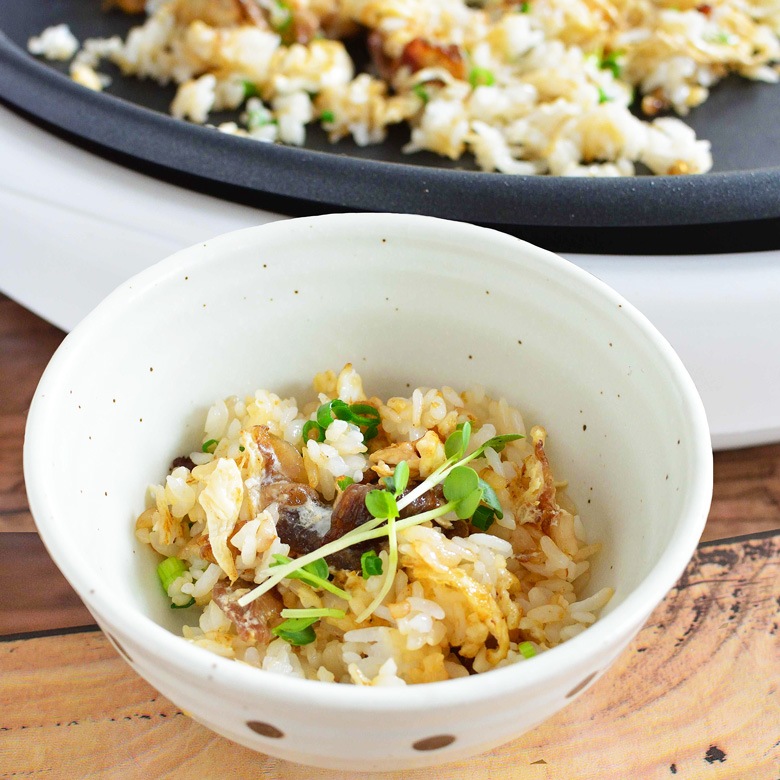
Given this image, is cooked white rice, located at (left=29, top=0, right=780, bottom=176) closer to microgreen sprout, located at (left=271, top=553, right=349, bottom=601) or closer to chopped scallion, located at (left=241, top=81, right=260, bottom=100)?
chopped scallion, located at (left=241, top=81, right=260, bottom=100)

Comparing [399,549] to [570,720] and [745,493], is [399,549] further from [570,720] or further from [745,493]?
[745,493]

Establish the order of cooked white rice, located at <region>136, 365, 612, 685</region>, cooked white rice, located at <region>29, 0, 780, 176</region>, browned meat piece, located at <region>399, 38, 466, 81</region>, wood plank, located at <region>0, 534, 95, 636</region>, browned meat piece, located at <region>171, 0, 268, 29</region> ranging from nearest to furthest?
1. cooked white rice, located at <region>136, 365, 612, 685</region>
2. wood plank, located at <region>0, 534, 95, 636</region>
3. cooked white rice, located at <region>29, 0, 780, 176</region>
4. browned meat piece, located at <region>399, 38, 466, 81</region>
5. browned meat piece, located at <region>171, 0, 268, 29</region>

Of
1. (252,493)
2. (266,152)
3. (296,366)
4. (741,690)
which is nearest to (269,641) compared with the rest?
(252,493)

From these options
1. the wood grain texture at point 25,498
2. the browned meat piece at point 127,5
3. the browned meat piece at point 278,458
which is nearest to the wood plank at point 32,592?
the wood grain texture at point 25,498

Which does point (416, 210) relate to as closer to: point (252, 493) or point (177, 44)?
point (252, 493)

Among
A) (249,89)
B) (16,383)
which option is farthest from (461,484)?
(249,89)

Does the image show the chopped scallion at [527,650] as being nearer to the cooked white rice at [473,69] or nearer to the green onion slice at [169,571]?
the green onion slice at [169,571]

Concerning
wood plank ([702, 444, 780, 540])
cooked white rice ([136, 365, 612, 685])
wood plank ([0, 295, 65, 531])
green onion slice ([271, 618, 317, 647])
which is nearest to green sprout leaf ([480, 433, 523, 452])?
cooked white rice ([136, 365, 612, 685])
